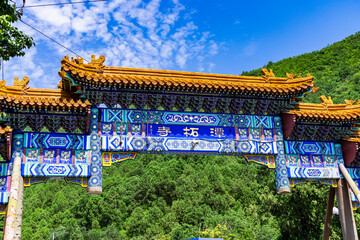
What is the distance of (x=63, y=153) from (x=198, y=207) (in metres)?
24.2

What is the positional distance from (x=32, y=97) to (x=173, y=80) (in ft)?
10.4

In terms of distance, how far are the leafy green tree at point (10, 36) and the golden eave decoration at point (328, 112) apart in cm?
644

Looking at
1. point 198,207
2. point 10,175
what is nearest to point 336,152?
point 10,175

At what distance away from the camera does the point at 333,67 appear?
2458 inches

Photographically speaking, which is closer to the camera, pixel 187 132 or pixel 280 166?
pixel 187 132

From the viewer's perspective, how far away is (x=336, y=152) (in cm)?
978

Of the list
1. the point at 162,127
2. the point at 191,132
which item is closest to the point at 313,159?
the point at 191,132

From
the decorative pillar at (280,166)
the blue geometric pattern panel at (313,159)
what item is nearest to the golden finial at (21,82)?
the decorative pillar at (280,166)

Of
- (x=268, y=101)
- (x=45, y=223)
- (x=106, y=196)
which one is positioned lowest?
(x=45, y=223)

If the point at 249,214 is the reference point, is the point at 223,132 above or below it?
above

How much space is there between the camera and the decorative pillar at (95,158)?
7.86 metres

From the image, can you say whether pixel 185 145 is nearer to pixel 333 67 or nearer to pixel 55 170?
pixel 55 170

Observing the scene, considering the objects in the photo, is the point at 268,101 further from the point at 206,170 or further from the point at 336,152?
the point at 206,170

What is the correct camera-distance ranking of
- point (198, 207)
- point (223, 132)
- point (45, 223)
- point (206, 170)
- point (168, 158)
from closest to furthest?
1. point (223, 132)
2. point (198, 207)
3. point (45, 223)
4. point (206, 170)
5. point (168, 158)
